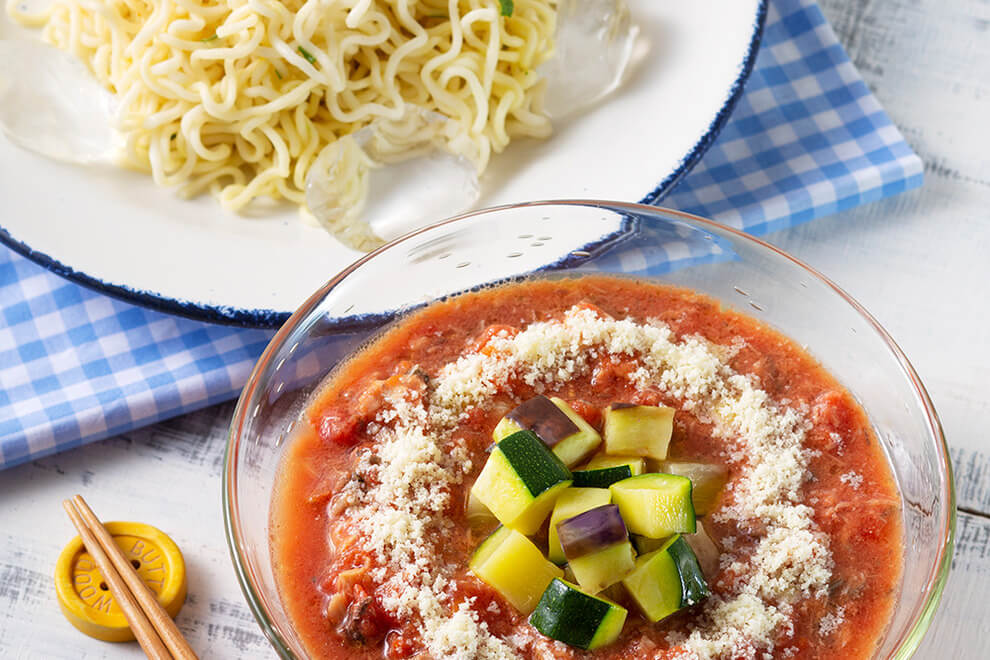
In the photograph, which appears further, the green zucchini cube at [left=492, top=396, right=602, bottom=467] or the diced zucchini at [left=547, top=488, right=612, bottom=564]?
the green zucchini cube at [left=492, top=396, right=602, bottom=467]

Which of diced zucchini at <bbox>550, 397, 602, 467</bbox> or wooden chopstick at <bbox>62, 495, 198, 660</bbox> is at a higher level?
diced zucchini at <bbox>550, 397, 602, 467</bbox>

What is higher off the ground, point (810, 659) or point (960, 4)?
point (960, 4)

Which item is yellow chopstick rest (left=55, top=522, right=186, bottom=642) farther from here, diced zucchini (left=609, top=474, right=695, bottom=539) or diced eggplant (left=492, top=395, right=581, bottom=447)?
diced zucchini (left=609, top=474, right=695, bottom=539)

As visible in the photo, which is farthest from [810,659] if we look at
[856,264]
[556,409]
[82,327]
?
[82,327]

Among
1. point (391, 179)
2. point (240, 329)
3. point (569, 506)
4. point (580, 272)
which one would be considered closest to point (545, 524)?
point (569, 506)

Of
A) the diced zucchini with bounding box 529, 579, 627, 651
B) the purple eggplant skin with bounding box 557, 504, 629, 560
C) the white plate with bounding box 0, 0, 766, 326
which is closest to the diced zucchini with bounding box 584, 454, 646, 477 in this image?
the purple eggplant skin with bounding box 557, 504, 629, 560

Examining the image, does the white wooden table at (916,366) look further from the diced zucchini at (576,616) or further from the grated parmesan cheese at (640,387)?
the diced zucchini at (576,616)

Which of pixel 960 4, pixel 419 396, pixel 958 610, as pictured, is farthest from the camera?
pixel 960 4

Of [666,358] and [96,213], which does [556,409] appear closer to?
[666,358]
